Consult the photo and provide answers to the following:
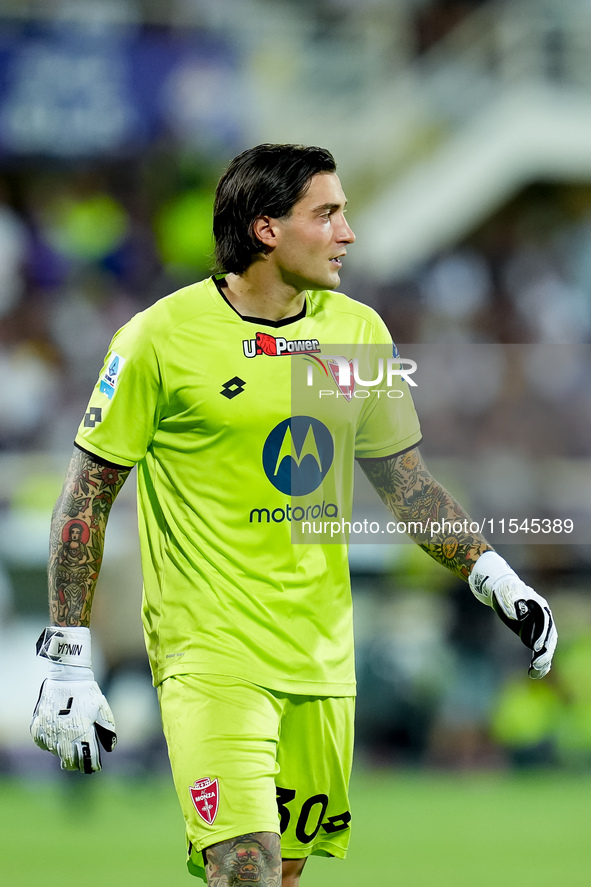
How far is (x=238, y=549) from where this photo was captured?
3.66 m

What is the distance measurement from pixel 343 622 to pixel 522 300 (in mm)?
8211

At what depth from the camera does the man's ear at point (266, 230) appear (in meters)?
3.80

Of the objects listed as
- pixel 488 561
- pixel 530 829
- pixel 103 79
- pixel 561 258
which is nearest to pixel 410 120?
pixel 561 258

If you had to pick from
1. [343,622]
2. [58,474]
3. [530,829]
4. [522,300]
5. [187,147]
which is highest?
[187,147]

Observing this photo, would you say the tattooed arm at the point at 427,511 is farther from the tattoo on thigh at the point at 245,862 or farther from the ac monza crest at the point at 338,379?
the tattoo on thigh at the point at 245,862

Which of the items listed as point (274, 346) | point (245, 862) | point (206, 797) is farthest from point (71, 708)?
point (274, 346)

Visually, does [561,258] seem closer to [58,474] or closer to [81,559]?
[58,474]

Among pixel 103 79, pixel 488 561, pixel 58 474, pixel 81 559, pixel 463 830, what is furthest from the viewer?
pixel 103 79

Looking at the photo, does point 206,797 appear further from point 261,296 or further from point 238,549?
point 261,296

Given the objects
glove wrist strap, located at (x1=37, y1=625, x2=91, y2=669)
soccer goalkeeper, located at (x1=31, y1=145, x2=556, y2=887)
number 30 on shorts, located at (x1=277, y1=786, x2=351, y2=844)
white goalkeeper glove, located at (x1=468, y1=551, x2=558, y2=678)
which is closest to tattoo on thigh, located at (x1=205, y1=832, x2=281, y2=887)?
soccer goalkeeper, located at (x1=31, y1=145, x2=556, y2=887)

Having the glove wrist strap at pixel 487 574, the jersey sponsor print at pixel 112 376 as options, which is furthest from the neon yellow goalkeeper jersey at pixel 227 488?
the glove wrist strap at pixel 487 574

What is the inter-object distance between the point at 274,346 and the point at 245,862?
137cm

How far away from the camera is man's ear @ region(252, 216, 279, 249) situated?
3805 mm

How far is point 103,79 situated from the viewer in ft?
38.0
